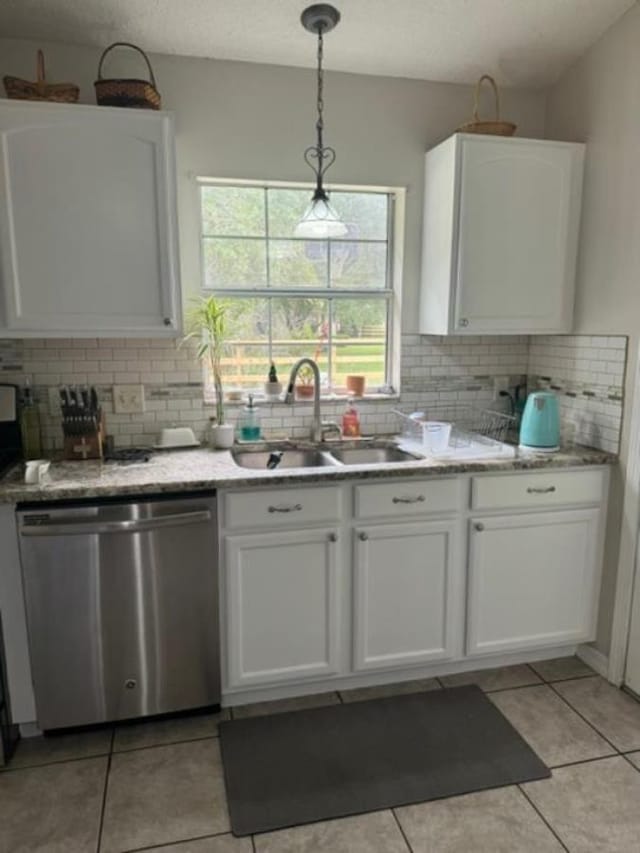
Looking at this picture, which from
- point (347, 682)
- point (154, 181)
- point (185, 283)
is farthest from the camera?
point (185, 283)

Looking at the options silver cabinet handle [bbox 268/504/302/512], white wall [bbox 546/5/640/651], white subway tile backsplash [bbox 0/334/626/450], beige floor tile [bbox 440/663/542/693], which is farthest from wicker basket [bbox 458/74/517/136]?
beige floor tile [bbox 440/663/542/693]

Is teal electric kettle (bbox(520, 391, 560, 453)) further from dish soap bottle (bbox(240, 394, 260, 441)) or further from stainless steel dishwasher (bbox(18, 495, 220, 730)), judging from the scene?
stainless steel dishwasher (bbox(18, 495, 220, 730))

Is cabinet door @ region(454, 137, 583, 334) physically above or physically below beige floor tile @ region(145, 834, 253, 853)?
above

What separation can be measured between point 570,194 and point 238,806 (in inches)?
103

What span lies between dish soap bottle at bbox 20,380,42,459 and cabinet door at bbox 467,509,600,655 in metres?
1.78

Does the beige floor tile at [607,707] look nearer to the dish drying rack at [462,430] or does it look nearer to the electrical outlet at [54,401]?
the dish drying rack at [462,430]

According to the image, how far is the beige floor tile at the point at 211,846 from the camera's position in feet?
5.75

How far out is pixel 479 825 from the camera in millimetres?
1847

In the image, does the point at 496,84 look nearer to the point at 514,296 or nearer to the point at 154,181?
the point at 514,296

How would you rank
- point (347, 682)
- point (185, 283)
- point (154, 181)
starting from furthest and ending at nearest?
1. point (185, 283)
2. point (347, 682)
3. point (154, 181)

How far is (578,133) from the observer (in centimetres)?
270

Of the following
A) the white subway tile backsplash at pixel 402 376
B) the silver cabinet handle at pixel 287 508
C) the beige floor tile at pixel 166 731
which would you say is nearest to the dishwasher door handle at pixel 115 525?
the silver cabinet handle at pixel 287 508

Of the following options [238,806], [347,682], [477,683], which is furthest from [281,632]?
[477,683]

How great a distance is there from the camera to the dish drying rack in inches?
101
